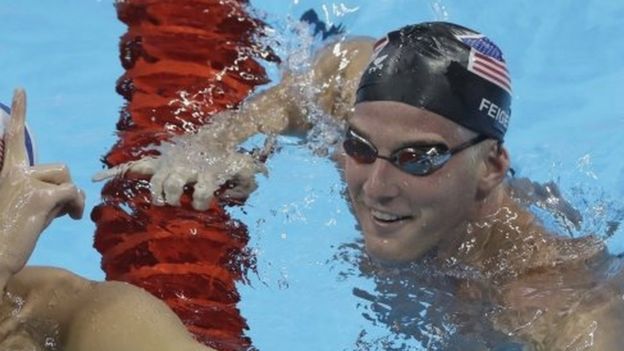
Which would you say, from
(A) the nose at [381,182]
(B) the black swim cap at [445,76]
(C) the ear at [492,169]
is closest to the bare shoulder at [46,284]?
(A) the nose at [381,182]

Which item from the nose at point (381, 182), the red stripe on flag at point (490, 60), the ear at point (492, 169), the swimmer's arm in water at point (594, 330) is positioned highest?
the red stripe on flag at point (490, 60)

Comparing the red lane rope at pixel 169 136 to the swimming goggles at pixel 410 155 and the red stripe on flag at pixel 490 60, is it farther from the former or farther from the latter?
the red stripe on flag at pixel 490 60

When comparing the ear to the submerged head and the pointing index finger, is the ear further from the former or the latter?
the pointing index finger

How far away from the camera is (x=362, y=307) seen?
3.27m

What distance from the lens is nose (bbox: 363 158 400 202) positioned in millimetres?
2564

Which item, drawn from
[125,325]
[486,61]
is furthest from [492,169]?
[125,325]

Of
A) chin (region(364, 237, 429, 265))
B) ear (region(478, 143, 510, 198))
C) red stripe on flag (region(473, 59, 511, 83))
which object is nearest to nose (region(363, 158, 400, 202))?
chin (region(364, 237, 429, 265))

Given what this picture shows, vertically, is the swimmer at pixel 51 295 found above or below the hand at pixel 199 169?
below

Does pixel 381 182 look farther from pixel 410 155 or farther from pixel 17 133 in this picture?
pixel 17 133

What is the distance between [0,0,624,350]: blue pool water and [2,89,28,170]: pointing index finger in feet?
4.39

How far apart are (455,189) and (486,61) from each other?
0.32m

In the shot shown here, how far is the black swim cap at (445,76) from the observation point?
2.61m

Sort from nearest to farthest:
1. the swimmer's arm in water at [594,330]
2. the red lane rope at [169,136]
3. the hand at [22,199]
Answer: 1. the hand at [22,199]
2. the swimmer's arm in water at [594,330]
3. the red lane rope at [169,136]

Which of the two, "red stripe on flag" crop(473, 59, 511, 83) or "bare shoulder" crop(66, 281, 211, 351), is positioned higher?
"red stripe on flag" crop(473, 59, 511, 83)
